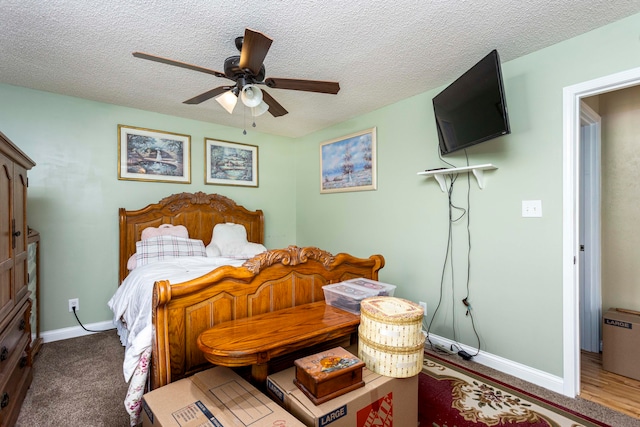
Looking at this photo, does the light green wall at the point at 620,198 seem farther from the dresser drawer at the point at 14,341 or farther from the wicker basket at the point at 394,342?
the dresser drawer at the point at 14,341

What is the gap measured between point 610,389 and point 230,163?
13.7 feet

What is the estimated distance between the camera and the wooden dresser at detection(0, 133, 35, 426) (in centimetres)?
163

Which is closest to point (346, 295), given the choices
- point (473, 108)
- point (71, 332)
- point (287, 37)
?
point (473, 108)

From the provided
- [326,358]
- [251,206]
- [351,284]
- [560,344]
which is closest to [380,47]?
[351,284]

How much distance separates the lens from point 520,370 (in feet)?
7.50

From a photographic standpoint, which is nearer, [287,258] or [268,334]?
[268,334]

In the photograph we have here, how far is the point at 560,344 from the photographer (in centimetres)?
210

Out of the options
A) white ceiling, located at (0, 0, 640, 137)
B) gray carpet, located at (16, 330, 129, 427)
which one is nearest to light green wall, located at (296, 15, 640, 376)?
white ceiling, located at (0, 0, 640, 137)

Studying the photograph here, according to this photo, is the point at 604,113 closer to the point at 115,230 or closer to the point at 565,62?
the point at 565,62

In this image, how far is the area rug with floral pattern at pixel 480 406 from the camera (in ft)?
5.81

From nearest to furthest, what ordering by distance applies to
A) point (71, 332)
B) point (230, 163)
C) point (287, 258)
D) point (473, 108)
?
point (287, 258), point (473, 108), point (71, 332), point (230, 163)

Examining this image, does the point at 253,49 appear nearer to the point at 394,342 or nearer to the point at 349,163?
the point at 394,342

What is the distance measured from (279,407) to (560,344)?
6.51 feet

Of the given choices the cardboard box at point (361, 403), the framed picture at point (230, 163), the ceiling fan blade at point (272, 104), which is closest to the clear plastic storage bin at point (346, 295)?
the cardboard box at point (361, 403)
